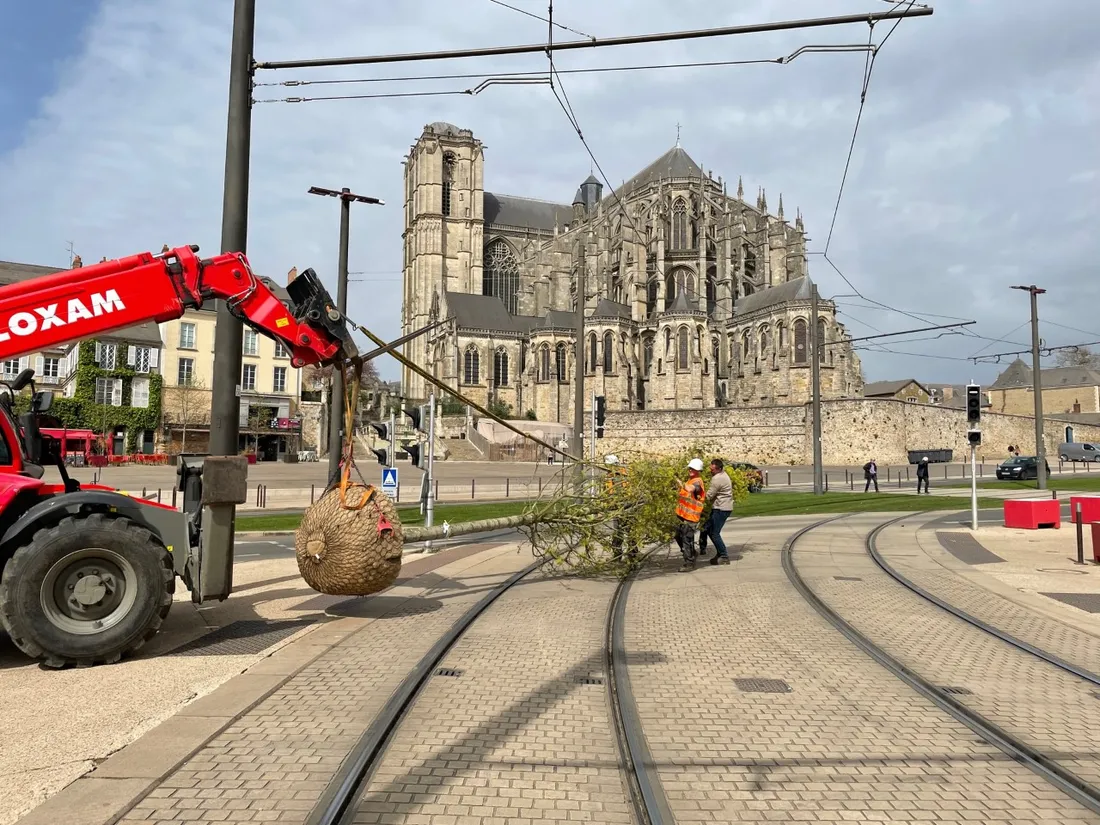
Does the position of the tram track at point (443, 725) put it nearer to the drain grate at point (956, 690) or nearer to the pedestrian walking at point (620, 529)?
the drain grate at point (956, 690)

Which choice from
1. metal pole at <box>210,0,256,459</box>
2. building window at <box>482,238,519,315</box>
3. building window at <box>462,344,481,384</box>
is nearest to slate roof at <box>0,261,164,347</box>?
building window at <box>462,344,481,384</box>

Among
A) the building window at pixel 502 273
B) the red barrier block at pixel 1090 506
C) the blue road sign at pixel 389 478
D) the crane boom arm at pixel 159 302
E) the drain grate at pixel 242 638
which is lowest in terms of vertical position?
the drain grate at pixel 242 638

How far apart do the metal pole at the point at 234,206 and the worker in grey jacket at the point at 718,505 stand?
21.9 ft

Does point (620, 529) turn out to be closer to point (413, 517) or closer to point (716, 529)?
point (716, 529)

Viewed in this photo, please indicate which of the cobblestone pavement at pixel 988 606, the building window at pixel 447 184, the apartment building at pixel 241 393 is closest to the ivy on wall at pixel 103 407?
the apartment building at pixel 241 393

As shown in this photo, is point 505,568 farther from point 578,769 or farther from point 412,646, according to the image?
point 578,769

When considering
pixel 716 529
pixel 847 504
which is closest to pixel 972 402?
pixel 847 504

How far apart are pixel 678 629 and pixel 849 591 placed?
3.12 m

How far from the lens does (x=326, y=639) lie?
21.7 ft

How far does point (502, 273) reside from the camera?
8431 cm

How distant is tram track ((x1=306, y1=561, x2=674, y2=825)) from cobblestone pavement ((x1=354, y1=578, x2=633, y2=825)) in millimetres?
45

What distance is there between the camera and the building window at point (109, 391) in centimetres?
4512

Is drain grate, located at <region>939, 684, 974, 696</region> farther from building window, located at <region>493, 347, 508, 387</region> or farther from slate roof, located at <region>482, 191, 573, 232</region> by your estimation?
slate roof, located at <region>482, 191, 573, 232</region>

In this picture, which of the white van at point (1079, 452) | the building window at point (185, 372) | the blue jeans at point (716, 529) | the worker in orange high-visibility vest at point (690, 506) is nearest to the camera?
the worker in orange high-visibility vest at point (690, 506)
